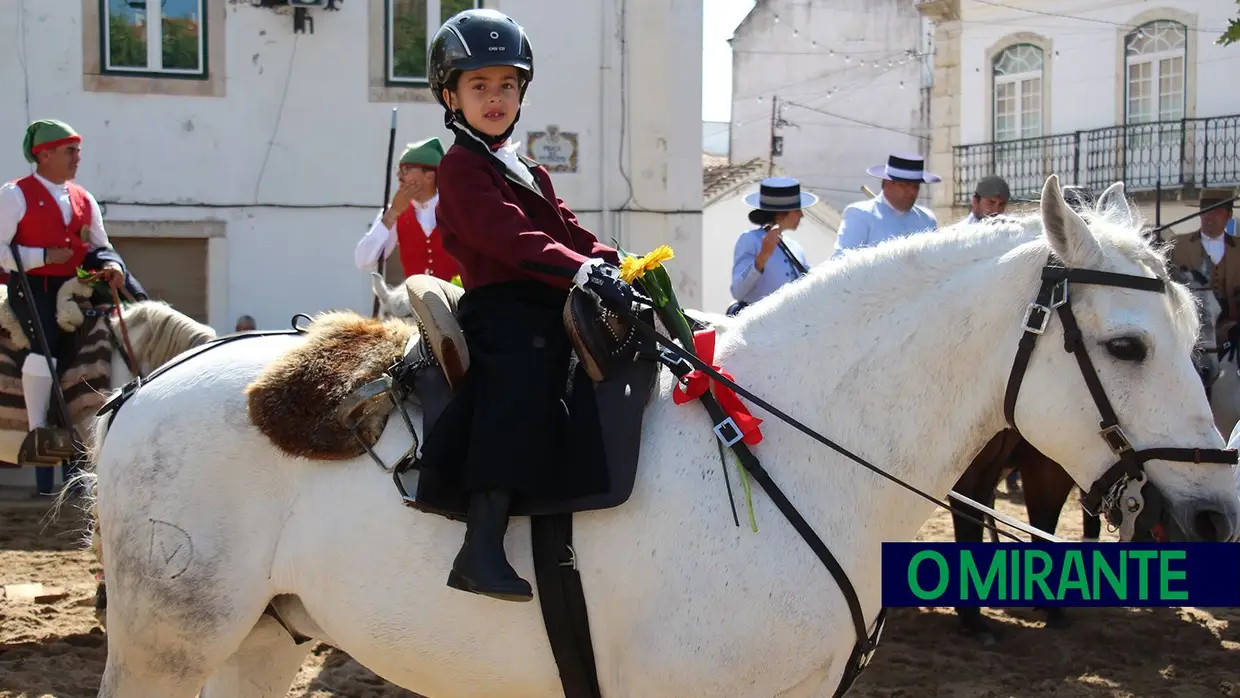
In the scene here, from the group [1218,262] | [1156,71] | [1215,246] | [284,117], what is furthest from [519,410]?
[1156,71]

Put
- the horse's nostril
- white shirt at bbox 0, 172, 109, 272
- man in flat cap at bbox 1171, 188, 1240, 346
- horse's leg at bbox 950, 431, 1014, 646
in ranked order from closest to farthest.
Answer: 1. the horse's nostril
2. horse's leg at bbox 950, 431, 1014, 646
3. white shirt at bbox 0, 172, 109, 272
4. man in flat cap at bbox 1171, 188, 1240, 346

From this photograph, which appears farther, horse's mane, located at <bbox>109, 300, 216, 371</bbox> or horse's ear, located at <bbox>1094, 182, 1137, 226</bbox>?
horse's mane, located at <bbox>109, 300, 216, 371</bbox>

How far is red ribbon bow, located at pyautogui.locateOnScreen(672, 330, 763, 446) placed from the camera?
309cm

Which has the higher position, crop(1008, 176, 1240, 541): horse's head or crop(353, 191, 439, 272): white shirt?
crop(353, 191, 439, 272): white shirt

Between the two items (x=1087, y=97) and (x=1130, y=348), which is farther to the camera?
(x=1087, y=97)

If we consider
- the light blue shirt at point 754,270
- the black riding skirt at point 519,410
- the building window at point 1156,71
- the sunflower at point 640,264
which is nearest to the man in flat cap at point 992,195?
the light blue shirt at point 754,270

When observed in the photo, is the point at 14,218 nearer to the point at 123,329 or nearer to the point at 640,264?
the point at 123,329

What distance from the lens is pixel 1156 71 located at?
20.8 metres

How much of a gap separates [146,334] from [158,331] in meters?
0.10

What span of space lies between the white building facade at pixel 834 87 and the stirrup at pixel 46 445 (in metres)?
25.6

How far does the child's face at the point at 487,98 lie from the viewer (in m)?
3.34

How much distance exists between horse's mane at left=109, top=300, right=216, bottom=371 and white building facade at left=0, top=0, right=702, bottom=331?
5.40 m

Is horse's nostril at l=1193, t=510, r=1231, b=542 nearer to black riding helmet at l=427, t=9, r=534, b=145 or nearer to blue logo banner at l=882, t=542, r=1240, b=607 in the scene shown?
blue logo banner at l=882, t=542, r=1240, b=607

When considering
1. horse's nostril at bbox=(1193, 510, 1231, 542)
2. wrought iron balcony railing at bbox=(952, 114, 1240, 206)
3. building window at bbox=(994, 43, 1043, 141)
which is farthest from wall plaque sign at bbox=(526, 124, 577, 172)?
building window at bbox=(994, 43, 1043, 141)
